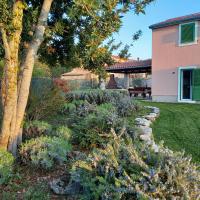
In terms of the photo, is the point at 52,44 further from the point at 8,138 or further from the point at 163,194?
the point at 163,194

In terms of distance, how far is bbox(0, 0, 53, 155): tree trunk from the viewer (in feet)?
16.1

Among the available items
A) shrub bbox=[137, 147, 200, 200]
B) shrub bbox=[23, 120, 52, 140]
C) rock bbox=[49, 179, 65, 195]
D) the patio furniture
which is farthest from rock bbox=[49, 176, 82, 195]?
the patio furniture

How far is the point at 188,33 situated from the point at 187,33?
78 mm

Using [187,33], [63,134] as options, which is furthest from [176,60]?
[63,134]

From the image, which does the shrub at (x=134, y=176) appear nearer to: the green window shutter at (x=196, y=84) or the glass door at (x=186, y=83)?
the green window shutter at (x=196, y=84)

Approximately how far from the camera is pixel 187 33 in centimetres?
1786

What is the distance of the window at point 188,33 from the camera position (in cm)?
1753

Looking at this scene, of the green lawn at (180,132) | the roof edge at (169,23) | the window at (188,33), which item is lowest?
the green lawn at (180,132)

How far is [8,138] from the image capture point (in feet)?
16.4

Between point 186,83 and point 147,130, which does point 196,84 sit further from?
point 147,130

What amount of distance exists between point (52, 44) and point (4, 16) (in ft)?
8.43

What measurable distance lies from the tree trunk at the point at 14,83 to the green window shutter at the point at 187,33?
46.9 ft

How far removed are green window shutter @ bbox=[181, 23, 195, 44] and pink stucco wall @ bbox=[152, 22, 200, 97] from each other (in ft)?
1.29

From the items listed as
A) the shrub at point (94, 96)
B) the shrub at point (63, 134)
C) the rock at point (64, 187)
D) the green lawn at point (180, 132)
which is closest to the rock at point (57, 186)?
the rock at point (64, 187)
